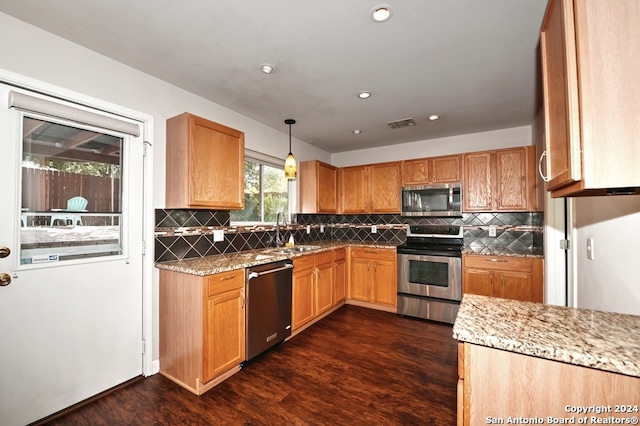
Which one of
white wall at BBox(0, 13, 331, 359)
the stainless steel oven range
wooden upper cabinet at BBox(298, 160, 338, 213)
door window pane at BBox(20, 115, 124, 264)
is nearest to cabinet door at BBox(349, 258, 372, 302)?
the stainless steel oven range

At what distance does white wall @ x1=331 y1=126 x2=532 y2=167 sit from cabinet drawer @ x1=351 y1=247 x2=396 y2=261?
1.58 meters

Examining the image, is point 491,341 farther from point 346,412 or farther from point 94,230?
point 94,230

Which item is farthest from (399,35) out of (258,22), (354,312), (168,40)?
(354,312)

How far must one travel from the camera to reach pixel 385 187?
4.22 m

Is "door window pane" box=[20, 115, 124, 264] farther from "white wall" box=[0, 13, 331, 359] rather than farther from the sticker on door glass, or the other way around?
"white wall" box=[0, 13, 331, 359]

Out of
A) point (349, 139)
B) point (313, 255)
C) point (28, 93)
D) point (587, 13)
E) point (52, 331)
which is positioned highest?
point (349, 139)

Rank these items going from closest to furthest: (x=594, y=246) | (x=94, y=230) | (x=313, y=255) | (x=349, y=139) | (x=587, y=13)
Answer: (x=587, y=13), (x=594, y=246), (x=94, y=230), (x=313, y=255), (x=349, y=139)

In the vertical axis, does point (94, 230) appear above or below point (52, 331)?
above

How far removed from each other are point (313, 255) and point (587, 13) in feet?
9.42

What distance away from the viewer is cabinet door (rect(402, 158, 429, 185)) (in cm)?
392

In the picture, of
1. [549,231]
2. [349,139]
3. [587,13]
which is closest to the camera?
[587,13]

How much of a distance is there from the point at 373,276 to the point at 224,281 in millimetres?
2362

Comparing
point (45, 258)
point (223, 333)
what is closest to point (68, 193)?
point (45, 258)

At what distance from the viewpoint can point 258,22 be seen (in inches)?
66.6
